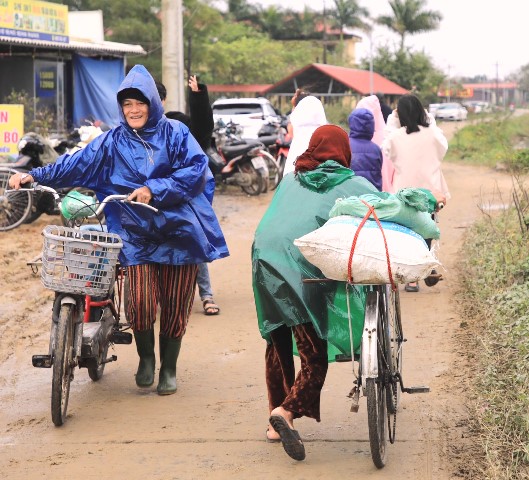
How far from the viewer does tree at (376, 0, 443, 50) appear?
66.7 m

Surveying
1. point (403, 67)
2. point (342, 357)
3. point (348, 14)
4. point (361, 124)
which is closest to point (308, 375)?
point (342, 357)

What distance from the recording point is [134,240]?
5.95 metres

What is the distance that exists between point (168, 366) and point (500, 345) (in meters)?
2.02

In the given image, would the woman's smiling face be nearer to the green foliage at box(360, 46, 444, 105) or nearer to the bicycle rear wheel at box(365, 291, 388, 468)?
the bicycle rear wheel at box(365, 291, 388, 468)

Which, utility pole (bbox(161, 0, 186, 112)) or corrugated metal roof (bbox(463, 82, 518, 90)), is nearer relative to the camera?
utility pole (bbox(161, 0, 186, 112))

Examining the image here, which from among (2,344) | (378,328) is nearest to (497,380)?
(378,328)

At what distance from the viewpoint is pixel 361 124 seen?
→ 8938 millimetres

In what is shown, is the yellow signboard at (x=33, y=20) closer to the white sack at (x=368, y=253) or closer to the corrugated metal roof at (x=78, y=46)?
the corrugated metal roof at (x=78, y=46)

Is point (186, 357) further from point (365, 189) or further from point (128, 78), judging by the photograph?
point (365, 189)

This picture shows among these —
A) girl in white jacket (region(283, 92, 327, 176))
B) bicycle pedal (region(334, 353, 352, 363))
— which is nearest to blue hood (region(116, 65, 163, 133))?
bicycle pedal (region(334, 353, 352, 363))

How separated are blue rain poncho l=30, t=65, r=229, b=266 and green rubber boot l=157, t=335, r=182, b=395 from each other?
0.54 metres

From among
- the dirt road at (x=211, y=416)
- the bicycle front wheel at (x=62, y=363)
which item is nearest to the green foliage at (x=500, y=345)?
the dirt road at (x=211, y=416)

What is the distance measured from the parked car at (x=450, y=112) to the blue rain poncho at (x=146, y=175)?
58.8 m

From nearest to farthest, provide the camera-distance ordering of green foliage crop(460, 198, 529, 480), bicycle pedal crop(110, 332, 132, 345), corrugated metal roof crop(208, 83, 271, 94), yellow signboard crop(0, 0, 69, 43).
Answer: green foliage crop(460, 198, 529, 480), bicycle pedal crop(110, 332, 132, 345), yellow signboard crop(0, 0, 69, 43), corrugated metal roof crop(208, 83, 271, 94)
